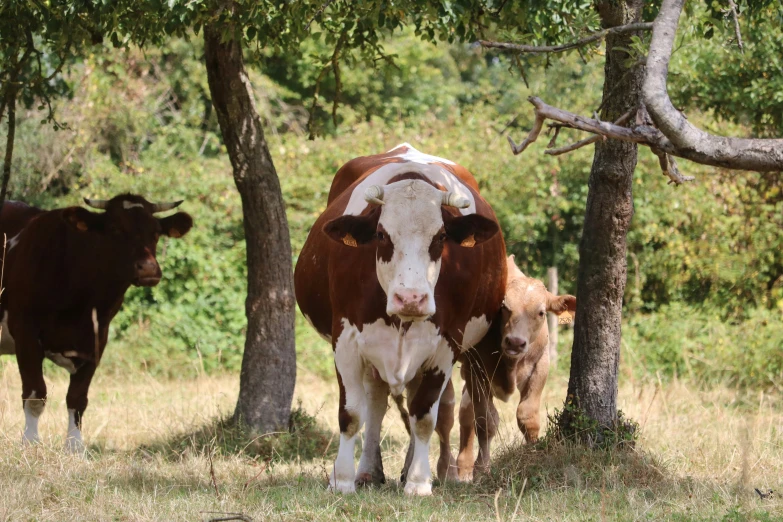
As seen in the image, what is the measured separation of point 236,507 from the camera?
16.6ft

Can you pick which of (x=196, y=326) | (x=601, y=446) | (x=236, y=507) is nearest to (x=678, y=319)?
(x=196, y=326)

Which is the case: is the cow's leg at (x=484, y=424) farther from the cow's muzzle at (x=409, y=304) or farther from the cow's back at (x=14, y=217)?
the cow's back at (x=14, y=217)

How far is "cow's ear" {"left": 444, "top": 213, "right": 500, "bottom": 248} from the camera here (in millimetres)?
6031

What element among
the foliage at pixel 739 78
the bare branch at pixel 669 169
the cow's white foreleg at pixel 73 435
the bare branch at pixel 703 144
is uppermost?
the foliage at pixel 739 78

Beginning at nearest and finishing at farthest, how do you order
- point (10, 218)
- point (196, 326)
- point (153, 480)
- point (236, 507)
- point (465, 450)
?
1. point (236, 507)
2. point (153, 480)
3. point (465, 450)
4. point (10, 218)
5. point (196, 326)

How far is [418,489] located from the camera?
586 centimetres

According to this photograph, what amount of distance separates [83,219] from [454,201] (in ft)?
12.7

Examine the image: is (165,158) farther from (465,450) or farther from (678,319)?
(465,450)

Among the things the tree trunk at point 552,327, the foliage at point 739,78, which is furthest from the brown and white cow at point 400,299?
the tree trunk at point 552,327

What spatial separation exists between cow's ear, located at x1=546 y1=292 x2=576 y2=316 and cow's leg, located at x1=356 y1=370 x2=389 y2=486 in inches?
62.9

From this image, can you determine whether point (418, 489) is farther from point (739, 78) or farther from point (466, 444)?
point (739, 78)

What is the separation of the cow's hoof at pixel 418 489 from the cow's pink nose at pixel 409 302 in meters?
1.15

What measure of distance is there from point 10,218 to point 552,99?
1402 cm

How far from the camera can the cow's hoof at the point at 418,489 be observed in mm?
5809
